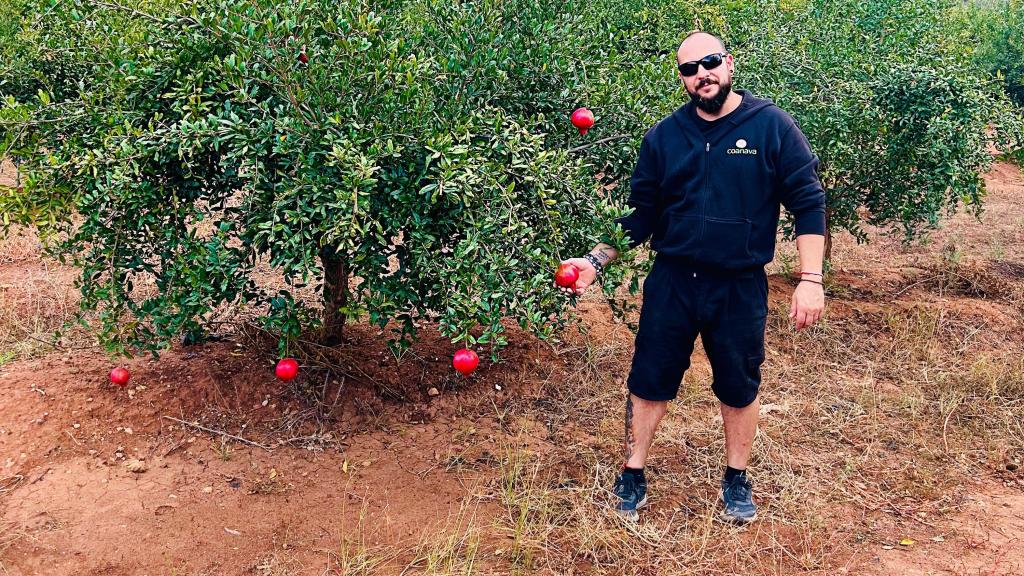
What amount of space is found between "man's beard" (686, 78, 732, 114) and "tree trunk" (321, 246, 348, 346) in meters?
1.81

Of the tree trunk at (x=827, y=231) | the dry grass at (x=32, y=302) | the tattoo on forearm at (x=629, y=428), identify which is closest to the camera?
the tattoo on forearm at (x=629, y=428)

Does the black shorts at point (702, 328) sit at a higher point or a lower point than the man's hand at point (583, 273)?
lower

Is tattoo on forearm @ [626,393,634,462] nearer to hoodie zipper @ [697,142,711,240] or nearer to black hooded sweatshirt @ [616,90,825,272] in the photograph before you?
black hooded sweatshirt @ [616,90,825,272]

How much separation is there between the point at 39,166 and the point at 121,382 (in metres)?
0.99

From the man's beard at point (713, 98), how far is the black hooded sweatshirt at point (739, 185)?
0.18 feet

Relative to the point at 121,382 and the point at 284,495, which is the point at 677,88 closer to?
the point at 284,495

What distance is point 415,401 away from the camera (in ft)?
14.7

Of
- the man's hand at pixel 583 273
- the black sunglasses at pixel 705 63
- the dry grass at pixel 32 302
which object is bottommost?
the dry grass at pixel 32 302

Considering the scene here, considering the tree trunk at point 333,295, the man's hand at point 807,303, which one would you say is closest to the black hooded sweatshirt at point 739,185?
the man's hand at point 807,303

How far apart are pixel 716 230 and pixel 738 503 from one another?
1237mm

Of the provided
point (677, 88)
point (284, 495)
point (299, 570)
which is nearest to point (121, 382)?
point (284, 495)

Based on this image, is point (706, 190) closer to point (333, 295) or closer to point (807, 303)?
point (807, 303)

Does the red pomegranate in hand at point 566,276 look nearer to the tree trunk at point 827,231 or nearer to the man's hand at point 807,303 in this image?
the man's hand at point 807,303

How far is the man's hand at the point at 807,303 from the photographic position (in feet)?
9.95
